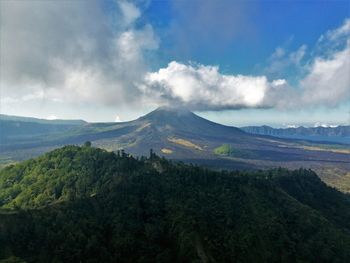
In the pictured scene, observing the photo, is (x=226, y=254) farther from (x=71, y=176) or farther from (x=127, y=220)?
(x=71, y=176)

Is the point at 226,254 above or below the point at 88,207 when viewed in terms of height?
below

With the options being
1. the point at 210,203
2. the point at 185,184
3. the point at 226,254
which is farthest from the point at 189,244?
the point at 185,184

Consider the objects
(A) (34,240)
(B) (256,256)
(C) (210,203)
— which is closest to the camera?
(A) (34,240)

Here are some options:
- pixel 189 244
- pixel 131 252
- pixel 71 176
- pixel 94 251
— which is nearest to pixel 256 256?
pixel 189 244

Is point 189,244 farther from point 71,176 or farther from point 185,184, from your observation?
point 71,176

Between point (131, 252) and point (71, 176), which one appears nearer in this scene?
point (131, 252)

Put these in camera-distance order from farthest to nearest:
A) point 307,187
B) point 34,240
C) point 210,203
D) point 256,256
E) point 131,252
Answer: point 307,187
point 210,203
point 256,256
point 131,252
point 34,240
